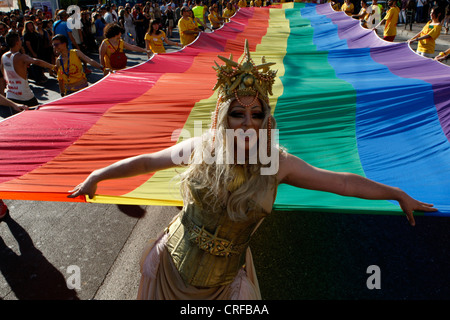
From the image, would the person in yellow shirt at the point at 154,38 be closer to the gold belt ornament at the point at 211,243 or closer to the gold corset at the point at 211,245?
the gold corset at the point at 211,245

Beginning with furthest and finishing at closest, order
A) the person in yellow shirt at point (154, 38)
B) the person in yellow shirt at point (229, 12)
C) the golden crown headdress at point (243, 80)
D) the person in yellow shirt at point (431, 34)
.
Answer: the person in yellow shirt at point (229, 12), the person in yellow shirt at point (154, 38), the person in yellow shirt at point (431, 34), the golden crown headdress at point (243, 80)

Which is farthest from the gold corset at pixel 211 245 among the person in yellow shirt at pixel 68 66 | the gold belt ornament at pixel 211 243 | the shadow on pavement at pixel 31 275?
the person in yellow shirt at pixel 68 66

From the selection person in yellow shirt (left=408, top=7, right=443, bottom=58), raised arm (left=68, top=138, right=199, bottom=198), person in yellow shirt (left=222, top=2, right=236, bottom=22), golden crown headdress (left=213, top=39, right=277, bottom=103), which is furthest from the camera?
person in yellow shirt (left=222, top=2, right=236, bottom=22)

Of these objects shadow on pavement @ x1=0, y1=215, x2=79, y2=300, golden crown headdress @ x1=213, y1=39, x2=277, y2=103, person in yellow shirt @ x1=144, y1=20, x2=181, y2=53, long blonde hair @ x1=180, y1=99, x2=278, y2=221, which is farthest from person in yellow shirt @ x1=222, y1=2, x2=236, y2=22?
long blonde hair @ x1=180, y1=99, x2=278, y2=221

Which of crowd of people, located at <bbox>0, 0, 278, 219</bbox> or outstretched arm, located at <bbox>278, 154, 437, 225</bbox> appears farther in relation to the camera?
crowd of people, located at <bbox>0, 0, 278, 219</bbox>

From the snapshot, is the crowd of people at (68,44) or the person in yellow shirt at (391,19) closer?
the crowd of people at (68,44)

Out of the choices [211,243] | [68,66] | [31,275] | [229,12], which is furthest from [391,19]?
[31,275]

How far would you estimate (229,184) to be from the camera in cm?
194

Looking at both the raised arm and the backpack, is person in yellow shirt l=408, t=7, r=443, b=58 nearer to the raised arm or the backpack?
the backpack

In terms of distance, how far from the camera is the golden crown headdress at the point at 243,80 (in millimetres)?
1919

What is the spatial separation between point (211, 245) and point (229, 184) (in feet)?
1.20

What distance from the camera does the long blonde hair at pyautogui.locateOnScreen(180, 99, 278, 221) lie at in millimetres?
1933

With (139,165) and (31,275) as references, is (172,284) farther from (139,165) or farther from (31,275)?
(31,275)

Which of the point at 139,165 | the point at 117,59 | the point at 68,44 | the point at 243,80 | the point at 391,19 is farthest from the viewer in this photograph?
the point at 391,19
